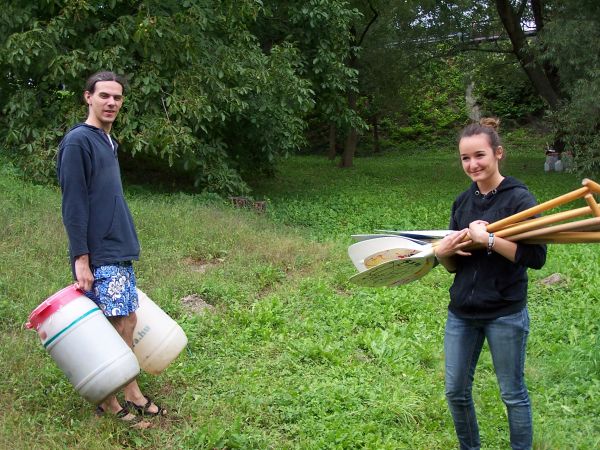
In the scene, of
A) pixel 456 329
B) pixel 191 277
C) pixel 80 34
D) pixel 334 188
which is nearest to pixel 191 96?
pixel 80 34

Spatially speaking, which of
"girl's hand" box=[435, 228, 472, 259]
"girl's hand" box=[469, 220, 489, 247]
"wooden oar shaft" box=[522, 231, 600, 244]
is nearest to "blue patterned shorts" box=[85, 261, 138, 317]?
"girl's hand" box=[435, 228, 472, 259]

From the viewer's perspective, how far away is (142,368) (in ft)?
13.5

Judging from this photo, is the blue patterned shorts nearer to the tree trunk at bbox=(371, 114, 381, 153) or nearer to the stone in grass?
the stone in grass

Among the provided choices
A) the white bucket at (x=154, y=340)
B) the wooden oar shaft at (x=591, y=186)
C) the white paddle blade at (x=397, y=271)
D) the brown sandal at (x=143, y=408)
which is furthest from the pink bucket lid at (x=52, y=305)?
the wooden oar shaft at (x=591, y=186)

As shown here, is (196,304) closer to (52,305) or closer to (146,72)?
(52,305)

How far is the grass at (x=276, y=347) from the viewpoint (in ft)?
12.6

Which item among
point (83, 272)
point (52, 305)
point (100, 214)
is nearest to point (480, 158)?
point (100, 214)

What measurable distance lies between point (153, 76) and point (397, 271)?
745 centimetres

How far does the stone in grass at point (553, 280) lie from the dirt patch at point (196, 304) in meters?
3.31

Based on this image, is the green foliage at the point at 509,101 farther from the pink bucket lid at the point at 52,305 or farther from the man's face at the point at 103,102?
the pink bucket lid at the point at 52,305

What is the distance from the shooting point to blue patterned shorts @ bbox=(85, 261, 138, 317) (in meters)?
3.73

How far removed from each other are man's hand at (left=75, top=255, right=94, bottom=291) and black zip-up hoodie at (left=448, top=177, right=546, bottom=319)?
1882mm

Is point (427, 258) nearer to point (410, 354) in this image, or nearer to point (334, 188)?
point (410, 354)

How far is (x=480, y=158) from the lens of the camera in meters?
3.09
